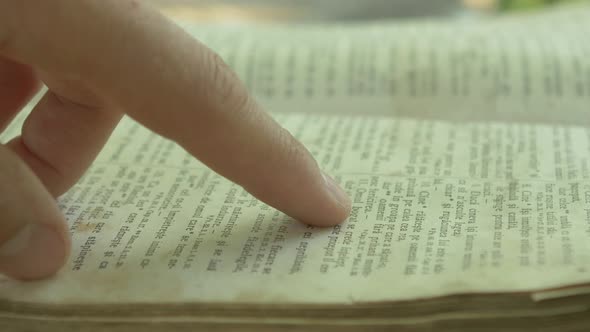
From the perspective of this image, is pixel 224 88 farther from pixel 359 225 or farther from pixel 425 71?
pixel 425 71

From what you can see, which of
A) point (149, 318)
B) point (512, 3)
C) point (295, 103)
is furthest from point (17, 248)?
point (512, 3)

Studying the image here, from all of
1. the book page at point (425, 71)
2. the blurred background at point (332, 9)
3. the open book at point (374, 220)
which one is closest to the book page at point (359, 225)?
the open book at point (374, 220)

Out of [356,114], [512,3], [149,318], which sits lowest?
[512,3]

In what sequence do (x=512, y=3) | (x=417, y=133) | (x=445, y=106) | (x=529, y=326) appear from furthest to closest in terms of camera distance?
(x=512, y=3) → (x=445, y=106) → (x=417, y=133) → (x=529, y=326)

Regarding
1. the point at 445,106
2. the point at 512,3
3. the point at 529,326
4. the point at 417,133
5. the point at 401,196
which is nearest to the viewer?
the point at 529,326

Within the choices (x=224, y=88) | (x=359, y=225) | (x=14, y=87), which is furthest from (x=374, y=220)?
(x=14, y=87)

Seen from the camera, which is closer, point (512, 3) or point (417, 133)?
point (417, 133)

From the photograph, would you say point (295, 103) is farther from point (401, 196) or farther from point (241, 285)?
point (241, 285)
